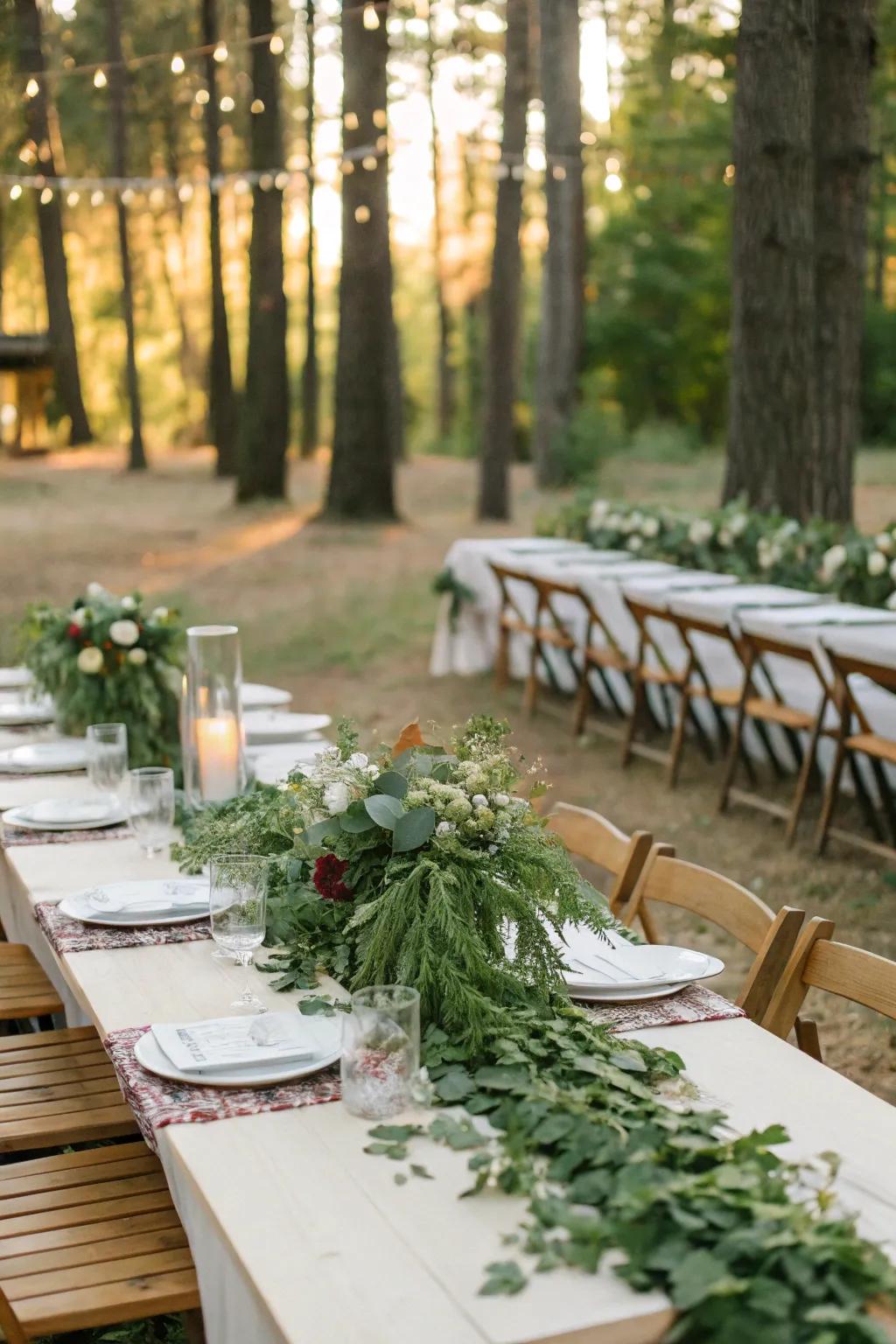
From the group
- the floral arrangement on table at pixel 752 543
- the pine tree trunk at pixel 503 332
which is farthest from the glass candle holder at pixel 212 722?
the pine tree trunk at pixel 503 332

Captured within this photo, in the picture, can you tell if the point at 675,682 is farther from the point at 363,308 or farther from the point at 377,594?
the point at 363,308

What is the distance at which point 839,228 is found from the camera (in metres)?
10.2

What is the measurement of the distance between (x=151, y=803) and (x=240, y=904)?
78 cm

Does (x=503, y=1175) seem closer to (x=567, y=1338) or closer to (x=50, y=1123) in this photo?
(x=567, y=1338)

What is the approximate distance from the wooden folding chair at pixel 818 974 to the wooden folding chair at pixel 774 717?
346 centimetres

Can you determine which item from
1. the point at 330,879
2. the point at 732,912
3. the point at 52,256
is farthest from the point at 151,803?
the point at 52,256

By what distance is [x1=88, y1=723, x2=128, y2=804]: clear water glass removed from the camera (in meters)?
3.74

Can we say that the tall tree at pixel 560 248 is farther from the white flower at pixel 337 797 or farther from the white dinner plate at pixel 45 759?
the white flower at pixel 337 797

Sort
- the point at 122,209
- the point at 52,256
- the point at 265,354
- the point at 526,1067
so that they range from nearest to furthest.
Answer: the point at 526,1067 < the point at 265,354 < the point at 122,209 < the point at 52,256

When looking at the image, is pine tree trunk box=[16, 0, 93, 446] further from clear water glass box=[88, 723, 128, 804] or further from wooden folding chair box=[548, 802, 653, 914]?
wooden folding chair box=[548, 802, 653, 914]

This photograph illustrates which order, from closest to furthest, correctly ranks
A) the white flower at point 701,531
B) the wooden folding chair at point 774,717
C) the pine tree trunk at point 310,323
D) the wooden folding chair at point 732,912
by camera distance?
the wooden folding chair at point 732,912 → the wooden folding chair at point 774,717 → the white flower at point 701,531 → the pine tree trunk at point 310,323

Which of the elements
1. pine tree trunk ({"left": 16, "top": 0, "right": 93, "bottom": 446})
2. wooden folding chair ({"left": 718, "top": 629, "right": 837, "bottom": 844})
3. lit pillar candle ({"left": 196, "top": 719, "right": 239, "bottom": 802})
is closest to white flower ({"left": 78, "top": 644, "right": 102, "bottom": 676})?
lit pillar candle ({"left": 196, "top": 719, "right": 239, "bottom": 802})

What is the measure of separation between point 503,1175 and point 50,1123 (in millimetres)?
1227

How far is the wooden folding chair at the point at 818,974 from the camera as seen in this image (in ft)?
9.02
